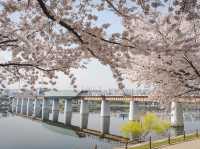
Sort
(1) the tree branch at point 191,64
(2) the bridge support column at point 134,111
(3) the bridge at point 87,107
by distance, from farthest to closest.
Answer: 1. (2) the bridge support column at point 134,111
2. (3) the bridge at point 87,107
3. (1) the tree branch at point 191,64

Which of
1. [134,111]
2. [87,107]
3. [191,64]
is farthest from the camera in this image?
[87,107]

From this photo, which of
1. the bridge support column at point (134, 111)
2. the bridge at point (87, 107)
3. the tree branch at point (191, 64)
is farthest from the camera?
the bridge support column at point (134, 111)

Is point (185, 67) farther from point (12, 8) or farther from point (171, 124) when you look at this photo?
point (171, 124)

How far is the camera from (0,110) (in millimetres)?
146375

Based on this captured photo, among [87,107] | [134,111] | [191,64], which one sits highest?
[191,64]

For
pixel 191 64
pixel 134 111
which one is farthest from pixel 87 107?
pixel 191 64

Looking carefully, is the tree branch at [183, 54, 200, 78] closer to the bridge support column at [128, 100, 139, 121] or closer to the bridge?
the bridge

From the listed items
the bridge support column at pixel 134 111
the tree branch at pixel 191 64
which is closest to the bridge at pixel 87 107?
the bridge support column at pixel 134 111

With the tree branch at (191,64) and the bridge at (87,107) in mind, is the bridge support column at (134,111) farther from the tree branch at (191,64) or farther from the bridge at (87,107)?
the tree branch at (191,64)

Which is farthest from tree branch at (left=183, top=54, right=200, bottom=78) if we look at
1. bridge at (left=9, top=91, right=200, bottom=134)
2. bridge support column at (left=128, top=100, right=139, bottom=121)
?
bridge support column at (left=128, top=100, right=139, bottom=121)

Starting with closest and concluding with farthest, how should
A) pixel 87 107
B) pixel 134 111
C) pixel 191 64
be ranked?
1. pixel 191 64
2. pixel 134 111
3. pixel 87 107

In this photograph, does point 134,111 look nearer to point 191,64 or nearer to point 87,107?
point 87,107

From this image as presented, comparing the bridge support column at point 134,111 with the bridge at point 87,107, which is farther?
the bridge support column at point 134,111

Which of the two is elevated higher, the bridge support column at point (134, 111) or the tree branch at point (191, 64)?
the tree branch at point (191, 64)
